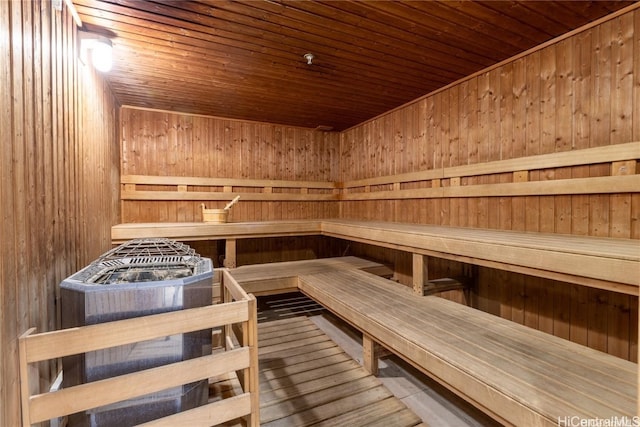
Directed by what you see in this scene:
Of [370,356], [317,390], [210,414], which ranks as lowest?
[317,390]

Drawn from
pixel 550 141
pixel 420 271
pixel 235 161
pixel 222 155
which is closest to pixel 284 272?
pixel 420 271

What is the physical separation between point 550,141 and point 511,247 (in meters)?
1.15

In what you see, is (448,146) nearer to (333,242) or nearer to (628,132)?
(628,132)

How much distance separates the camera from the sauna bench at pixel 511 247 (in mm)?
1248

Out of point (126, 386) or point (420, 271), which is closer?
point (126, 386)

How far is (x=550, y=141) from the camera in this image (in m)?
2.20

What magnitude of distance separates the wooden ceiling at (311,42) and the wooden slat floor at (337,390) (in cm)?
231

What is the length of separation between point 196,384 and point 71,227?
1258 millimetres

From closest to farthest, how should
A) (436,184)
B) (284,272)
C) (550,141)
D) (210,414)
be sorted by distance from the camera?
Result: (210,414) < (550,141) < (436,184) < (284,272)

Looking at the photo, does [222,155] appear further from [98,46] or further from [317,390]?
[317,390]

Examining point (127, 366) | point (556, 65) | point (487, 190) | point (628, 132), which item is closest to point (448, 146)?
point (487, 190)

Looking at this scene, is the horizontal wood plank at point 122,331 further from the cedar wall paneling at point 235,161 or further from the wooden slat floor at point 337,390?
the cedar wall paneling at point 235,161

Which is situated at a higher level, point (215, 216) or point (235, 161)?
point (235, 161)

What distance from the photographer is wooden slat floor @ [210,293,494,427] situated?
1.81 meters
